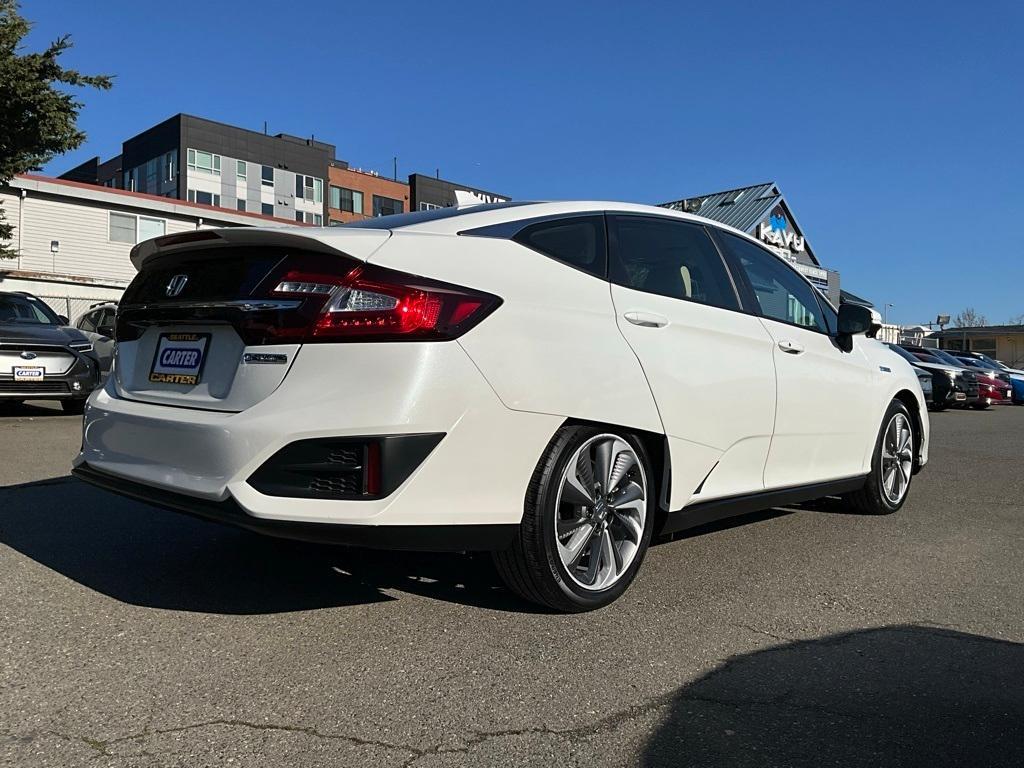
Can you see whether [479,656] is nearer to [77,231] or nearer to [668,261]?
[668,261]

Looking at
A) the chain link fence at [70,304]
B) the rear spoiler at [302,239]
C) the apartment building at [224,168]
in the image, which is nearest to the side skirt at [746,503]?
the rear spoiler at [302,239]

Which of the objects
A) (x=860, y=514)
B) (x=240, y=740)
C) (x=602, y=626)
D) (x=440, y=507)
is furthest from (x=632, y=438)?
(x=860, y=514)

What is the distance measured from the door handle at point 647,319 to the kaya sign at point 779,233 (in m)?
32.9

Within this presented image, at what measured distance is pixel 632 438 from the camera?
345cm

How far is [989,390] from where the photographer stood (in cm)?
2088

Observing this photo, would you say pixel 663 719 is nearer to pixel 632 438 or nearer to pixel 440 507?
pixel 440 507

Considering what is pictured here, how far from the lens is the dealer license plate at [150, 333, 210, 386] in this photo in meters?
3.07

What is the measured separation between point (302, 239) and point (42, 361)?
830cm

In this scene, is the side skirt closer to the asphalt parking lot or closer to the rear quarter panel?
the asphalt parking lot

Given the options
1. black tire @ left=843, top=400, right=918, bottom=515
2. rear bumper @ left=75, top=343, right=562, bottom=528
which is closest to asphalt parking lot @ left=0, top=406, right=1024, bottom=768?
rear bumper @ left=75, top=343, right=562, bottom=528

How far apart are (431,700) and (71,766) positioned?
932mm

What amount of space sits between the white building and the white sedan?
20.2 metres

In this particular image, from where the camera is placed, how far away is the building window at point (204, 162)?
5378cm

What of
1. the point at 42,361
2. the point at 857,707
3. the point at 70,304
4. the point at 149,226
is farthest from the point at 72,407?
the point at 149,226
